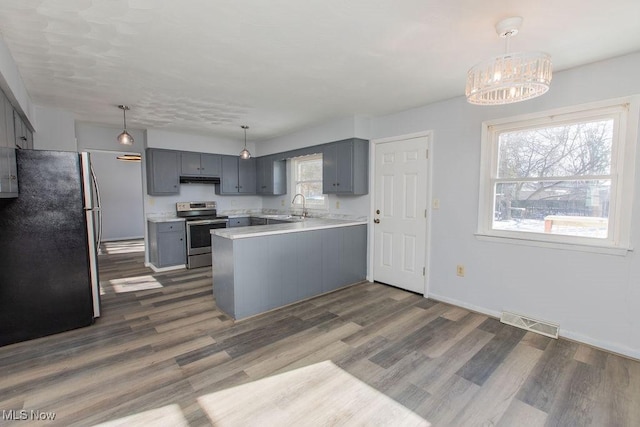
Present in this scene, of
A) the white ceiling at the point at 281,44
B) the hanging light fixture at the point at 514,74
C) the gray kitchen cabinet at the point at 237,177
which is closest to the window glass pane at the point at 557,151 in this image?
the white ceiling at the point at 281,44

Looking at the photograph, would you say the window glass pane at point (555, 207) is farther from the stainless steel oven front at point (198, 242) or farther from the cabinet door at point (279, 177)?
the stainless steel oven front at point (198, 242)

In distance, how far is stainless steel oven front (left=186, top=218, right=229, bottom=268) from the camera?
16.4 ft

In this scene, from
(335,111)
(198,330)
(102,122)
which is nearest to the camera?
(198,330)

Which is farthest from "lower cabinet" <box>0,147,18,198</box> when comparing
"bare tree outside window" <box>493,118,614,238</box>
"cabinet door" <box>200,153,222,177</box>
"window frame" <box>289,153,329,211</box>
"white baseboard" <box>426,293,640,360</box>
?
"white baseboard" <box>426,293,640,360</box>

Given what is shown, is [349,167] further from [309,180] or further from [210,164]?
[210,164]

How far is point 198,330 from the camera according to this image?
2811 millimetres

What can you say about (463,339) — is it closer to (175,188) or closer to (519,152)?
(519,152)

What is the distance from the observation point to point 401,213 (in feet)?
12.8

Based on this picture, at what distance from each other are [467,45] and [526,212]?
174cm

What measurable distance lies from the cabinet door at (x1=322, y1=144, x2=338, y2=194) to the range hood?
7.56 feet

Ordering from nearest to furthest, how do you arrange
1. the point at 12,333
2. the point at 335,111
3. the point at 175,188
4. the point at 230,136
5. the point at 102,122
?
the point at 12,333 → the point at 335,111 → the point at 102,122 → the point at 175,188 → the point at 230,136

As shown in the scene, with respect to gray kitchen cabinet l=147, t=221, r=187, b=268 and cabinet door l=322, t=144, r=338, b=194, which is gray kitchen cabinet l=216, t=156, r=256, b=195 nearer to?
gray kitchen cabinet l=147, t=221, r=187, b=268

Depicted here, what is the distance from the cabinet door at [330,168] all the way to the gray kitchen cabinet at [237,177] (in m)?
2.12

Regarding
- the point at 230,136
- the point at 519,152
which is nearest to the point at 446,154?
the point at 519,152
